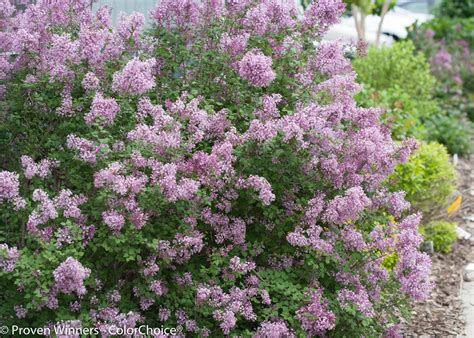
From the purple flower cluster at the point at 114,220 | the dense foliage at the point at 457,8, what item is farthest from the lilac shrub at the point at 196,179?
the dense foliage at the point at 457,8

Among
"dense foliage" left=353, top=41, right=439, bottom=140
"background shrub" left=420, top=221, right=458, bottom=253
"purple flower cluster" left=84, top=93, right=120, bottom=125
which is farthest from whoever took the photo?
"dense foliage" left=353, top=41, right=439, bottom=140

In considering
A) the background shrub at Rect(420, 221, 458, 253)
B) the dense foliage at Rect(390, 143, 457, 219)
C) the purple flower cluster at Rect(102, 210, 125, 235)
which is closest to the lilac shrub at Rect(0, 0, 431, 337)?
the purple flower cluster at Rect(102, 210, 125, 235)

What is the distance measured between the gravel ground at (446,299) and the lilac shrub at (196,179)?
1.15m

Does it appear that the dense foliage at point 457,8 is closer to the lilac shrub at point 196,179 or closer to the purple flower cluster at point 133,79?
the lilac shrub at point 196,179

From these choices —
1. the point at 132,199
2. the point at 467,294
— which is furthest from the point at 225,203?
the point at 467,294

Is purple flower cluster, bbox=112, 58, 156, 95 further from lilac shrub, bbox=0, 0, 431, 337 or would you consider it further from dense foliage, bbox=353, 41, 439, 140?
dense foliage, bbox=353, 41, 439, 140

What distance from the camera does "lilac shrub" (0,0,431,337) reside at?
10.7 ft

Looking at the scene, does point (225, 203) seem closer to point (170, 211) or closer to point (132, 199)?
point (170, 211)

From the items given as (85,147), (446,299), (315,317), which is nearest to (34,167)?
(85,147)

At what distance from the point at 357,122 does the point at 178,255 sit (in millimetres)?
1222

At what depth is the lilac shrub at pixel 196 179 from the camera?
325 centimetres

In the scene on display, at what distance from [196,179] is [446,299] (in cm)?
285

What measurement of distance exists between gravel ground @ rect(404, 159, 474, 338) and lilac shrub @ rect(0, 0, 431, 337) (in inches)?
45.4

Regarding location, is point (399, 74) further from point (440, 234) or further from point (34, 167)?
point (34, 167)
